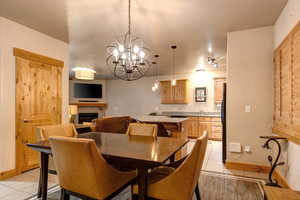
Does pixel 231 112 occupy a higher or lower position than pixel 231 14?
lower

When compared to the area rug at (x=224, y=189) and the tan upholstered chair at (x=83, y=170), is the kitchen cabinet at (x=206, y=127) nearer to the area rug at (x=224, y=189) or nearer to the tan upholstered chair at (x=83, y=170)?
the area rug at (x=224, y=189)

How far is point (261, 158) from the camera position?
294cm

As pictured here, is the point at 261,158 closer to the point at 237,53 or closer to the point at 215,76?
the point at 237,53

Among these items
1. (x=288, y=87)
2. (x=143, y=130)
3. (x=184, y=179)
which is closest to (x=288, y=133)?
(x=288, y=87)

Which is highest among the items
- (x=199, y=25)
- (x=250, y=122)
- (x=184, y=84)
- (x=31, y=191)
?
(x=199, y=25)

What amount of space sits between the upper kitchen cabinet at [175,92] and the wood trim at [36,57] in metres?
3.94

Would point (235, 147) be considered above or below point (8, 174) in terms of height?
above

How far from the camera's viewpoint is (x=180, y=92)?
6465mm

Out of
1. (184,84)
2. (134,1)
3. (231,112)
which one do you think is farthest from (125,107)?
(134,1)

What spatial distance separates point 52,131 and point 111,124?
5.25 feet

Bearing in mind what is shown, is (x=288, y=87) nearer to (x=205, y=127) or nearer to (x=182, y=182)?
(x=182, y=182)

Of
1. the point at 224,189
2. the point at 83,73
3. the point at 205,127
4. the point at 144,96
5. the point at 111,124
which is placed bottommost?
the point at 224,189

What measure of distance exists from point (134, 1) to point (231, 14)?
1.39 m

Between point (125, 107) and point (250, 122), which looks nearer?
point (250, 122)
